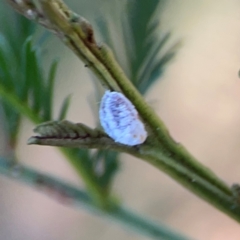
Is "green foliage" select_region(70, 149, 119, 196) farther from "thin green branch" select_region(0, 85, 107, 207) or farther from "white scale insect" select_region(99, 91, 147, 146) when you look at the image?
"white scale insect" select_region(99, 91, 147, 146)

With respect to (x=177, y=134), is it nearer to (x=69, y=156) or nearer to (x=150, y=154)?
(x=69, y=156)

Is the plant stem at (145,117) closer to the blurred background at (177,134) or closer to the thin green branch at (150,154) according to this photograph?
the thin green branch at (150,154)

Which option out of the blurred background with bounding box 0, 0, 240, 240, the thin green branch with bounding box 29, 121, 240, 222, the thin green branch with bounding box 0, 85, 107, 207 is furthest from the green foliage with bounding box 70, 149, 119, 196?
the blurred background with bounding box 0, 0, 240, 240

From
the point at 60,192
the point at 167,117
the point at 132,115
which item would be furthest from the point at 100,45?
the point at 167,117

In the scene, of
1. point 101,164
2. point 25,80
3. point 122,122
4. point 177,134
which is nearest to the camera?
point 122,122

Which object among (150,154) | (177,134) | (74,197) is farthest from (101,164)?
(177,134)

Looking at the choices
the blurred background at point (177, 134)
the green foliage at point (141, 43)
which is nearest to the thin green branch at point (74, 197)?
the green foliage at point (141, 43)
